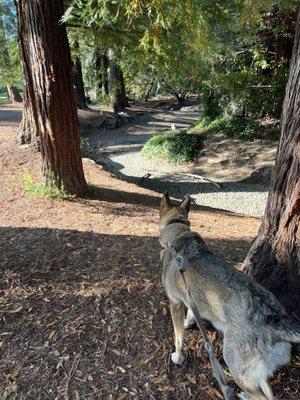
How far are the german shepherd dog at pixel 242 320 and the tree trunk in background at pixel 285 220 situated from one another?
2.43 ft

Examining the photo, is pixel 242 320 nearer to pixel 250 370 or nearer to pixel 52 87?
pixel 250 370

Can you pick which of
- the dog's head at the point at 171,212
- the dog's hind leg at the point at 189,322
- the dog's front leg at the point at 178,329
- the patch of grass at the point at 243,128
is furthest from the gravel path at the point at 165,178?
the dog's front leg at the point at 178,329

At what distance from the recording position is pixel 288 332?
2443 millimetres

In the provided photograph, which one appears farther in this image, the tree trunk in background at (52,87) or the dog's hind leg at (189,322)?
the tree trunk in background at (52,87)

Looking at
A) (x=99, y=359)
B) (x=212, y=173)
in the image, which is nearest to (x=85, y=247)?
(x=99, y=359)

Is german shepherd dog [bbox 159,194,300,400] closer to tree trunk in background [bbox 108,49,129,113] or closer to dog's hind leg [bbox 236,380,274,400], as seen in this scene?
dog's hind leg [bbox 236,380,274,400]

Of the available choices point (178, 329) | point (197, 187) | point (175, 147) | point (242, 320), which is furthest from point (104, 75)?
point (242, 320)

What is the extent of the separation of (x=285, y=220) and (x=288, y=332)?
1.12 metres

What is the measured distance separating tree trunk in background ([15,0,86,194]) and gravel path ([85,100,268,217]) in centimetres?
569

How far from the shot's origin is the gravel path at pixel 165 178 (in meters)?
11.5

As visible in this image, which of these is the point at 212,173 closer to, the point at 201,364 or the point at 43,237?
the point at 43,237

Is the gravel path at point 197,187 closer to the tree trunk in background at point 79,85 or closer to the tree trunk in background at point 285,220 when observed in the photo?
the tree trunk in background at point 285,220

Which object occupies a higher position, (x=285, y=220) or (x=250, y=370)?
(x=285, y=220)

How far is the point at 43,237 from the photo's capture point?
5137mm
